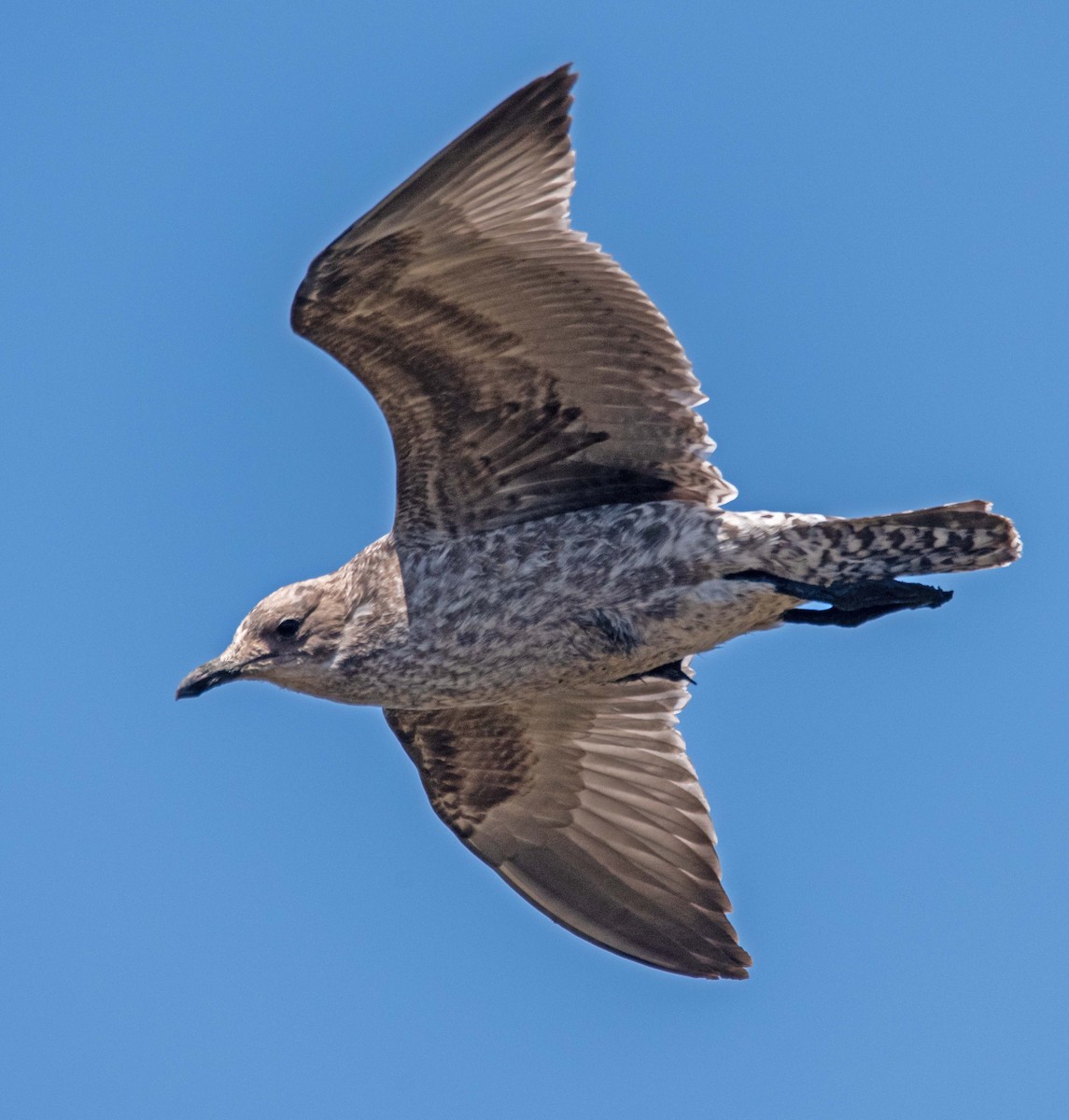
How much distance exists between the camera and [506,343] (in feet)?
27.3

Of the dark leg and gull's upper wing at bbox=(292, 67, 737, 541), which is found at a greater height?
gull's upper wing at bbox=(292, 67, 737, 541)

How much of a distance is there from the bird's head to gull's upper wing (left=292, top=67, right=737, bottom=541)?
48 cm

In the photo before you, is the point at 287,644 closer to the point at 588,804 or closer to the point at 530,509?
the point at 530,509

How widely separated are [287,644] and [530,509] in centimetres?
120

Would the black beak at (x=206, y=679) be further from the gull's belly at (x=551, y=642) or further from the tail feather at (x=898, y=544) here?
the tail feather at (x=898, y=544)

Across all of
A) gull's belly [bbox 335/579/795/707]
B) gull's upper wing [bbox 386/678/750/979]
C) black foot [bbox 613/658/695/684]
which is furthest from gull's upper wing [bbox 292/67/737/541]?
gull's upper wing [bbox 386/678/750/979]

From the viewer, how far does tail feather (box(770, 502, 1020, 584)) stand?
8.06 metres

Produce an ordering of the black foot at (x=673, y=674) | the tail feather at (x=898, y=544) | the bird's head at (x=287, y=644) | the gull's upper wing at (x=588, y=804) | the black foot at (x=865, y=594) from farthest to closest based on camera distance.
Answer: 1. the gull's upper wing at (x=588, y=804)
2. the black foot at (x=673, y=674)
3. the bird's head at (x=287, y=644)
4. the black foot at (x=865, y=594)
5. the tail feather at (x=898, y=544)

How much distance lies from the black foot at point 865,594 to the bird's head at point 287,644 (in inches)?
67.8

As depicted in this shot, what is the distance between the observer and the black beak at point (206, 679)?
870cm

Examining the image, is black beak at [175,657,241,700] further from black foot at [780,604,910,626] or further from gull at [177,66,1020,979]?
black foot at [780,604,910,626]

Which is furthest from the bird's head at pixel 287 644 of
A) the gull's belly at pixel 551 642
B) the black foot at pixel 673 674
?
the black foot at pixel 673 674

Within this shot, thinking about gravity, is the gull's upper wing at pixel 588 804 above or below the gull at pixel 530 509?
below

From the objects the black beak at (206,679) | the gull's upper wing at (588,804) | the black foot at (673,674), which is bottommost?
the gull's upper wing at (588,804)
